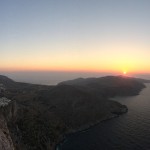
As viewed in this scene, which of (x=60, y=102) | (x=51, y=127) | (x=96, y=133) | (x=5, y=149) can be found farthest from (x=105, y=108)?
(x=5, y=149)

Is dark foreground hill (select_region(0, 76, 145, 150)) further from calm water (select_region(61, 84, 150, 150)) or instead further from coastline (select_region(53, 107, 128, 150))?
calm water (select_region(61, 84, 150, 150))

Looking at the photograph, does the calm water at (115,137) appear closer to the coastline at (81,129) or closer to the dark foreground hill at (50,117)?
the coastline at (81,129)

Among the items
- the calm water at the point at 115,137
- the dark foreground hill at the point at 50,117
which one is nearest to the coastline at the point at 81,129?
the dark foreground hill at the point at 50,117

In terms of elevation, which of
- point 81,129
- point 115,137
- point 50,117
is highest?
point 50,117

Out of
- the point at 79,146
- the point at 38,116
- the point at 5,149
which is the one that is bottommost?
the point at 79,146

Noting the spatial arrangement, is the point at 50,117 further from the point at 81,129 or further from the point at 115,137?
the point at 115,137

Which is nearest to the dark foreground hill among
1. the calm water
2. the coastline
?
the coastline

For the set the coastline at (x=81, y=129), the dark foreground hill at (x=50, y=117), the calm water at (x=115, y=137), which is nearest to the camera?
the calm water at (x=115, y=137)

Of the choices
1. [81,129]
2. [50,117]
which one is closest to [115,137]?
[81,129]

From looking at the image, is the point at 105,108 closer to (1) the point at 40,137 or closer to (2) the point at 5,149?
(1) the point at 40,137

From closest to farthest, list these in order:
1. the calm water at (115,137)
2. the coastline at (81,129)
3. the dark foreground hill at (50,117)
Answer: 1. the calm water at (115,137)
2. the dark foreground hill at (50,117)
3. the coastline at (81,129)

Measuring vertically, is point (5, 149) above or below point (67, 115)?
above
